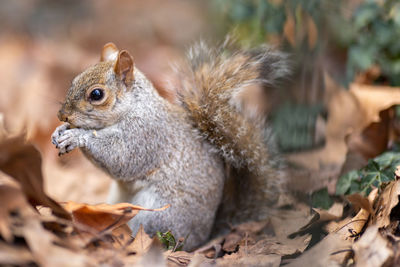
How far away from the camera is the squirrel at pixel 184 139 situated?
7.55 feet

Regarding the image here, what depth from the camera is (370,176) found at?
2.31 m

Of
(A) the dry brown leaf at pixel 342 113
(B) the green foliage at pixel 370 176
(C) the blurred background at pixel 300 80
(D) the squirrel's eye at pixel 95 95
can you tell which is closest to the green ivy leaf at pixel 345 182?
(B) the green foliage at pixel 370 176

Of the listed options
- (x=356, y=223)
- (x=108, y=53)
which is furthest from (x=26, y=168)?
(x=356, y=223)

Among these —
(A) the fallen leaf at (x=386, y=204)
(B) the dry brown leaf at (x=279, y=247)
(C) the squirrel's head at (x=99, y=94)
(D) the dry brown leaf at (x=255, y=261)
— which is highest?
(C) the squirrel's head at (x=99, y=94)

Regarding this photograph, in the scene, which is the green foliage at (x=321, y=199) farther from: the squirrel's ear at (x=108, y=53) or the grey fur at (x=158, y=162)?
the squirrel's ear at (x=108, y=53)

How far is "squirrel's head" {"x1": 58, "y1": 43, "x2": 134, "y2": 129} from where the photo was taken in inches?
88.5

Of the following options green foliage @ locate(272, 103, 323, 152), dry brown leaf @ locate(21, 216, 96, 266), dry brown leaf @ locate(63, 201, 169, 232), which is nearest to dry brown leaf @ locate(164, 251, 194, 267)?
dry brown leaf @ locate(63, 201, 169, 232)

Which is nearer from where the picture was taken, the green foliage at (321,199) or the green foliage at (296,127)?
the green foliage at (321,199)

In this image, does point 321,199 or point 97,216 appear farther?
point 321,199

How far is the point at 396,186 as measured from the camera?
78.8 inches

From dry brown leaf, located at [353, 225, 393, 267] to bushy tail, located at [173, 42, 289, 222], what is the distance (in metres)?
0.89

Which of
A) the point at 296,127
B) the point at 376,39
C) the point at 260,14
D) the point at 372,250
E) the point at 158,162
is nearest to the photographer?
the point at 372,250

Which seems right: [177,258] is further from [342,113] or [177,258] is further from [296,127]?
[342,113]

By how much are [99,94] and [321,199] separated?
1333 millimetres
